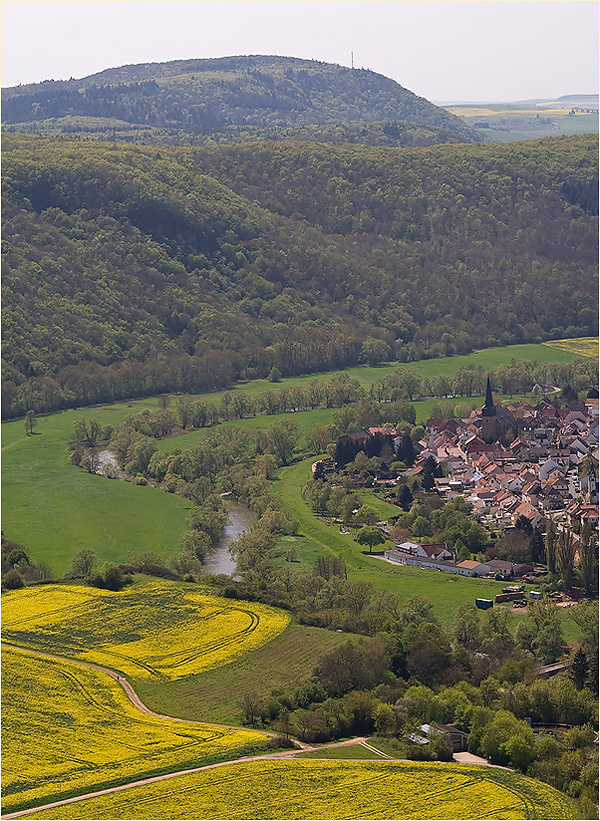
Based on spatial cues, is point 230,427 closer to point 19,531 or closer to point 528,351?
point 19,531

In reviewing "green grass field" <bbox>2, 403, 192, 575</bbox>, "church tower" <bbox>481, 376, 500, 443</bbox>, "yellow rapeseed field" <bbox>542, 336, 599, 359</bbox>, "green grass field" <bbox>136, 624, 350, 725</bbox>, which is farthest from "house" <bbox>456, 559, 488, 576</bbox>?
"yellow rapeseed field" <bbox>542, 336, 599, 359</bbox>

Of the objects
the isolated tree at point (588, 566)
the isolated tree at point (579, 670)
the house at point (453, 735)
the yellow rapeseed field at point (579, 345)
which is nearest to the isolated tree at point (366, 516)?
the isolated tree at point (588, 566)

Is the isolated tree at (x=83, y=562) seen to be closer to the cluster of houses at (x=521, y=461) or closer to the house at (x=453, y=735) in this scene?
the cluster of houses at (x=521, y=461)

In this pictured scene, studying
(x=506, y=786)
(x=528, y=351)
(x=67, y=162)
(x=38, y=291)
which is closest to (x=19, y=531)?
(x=506, y=786)

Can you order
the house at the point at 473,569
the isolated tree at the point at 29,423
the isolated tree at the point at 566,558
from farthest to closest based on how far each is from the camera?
the isolated tree at the point at 29,423 → the house at the point at 473,569 → the isolated tree at the point at 566,558

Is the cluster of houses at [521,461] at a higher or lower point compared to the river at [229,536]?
higher

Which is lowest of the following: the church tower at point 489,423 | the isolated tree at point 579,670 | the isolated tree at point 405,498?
the isolated tree at point 405,498
